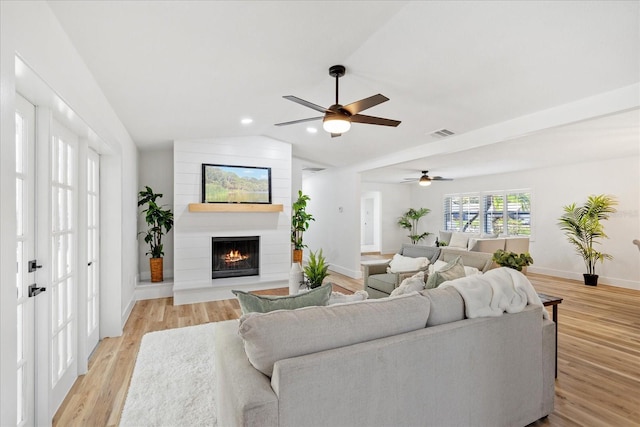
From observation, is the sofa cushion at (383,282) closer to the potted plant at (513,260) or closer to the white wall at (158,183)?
the potted plant at (513,260)

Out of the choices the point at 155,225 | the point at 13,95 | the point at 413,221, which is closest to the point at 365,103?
the point at 13,95

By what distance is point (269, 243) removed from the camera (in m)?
5.74

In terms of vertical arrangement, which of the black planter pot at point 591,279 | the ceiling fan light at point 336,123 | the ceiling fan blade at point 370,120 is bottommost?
the black planter pot at point 591,279

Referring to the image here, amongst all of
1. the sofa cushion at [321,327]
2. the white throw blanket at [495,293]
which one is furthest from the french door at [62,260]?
the white throw blanket at [495,293]

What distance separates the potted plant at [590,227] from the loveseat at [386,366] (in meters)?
5.52

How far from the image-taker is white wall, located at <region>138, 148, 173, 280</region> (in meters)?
5.64

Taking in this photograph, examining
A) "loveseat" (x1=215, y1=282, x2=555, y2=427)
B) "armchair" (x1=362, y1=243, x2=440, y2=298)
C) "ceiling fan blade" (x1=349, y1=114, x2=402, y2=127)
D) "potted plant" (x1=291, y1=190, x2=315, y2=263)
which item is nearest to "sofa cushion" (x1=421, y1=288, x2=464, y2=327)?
"loveseat" (x1=215, y1=282, x2=555, y2=427)

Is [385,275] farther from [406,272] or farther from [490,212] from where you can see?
[490,212]

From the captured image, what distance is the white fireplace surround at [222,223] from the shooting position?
511 cm

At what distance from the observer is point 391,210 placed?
10805 millimetres

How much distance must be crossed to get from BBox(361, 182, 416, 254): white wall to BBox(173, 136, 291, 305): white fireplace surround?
5.23 metres

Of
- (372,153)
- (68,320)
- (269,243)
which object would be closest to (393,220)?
(372,153)

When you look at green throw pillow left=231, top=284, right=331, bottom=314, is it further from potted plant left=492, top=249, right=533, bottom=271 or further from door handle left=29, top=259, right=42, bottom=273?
potted plant left=492, top=249, right=533, bottom=271

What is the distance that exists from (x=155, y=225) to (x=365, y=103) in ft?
14.9
